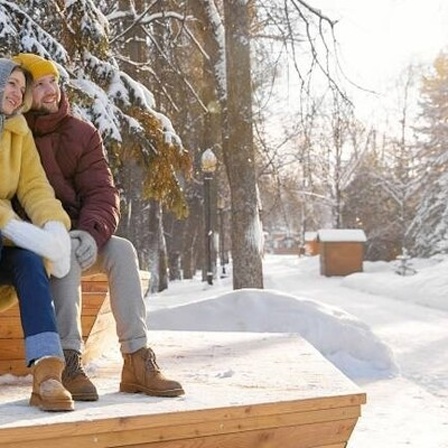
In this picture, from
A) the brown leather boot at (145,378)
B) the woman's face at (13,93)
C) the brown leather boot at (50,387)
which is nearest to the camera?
the brown leather boot at (50,387)

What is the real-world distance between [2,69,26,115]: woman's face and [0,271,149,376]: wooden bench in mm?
961

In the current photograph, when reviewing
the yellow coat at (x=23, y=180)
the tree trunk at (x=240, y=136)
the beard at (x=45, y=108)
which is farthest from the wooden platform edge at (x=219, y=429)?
the tree trunk at (x=240, y=136)

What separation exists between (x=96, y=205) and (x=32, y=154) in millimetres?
350

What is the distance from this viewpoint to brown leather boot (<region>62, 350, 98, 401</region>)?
280 centimetres

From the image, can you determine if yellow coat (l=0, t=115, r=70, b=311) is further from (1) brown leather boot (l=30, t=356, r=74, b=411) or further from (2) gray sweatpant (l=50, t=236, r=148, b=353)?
(1) brown leather boot (l=30, t=356, r=74, b=411)

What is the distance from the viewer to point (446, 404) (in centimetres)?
555

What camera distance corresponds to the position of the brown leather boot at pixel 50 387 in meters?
2.58

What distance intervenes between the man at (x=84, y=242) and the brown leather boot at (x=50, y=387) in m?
0.17

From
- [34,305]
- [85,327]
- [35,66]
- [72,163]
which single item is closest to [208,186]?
[85,327]

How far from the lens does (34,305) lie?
271cm

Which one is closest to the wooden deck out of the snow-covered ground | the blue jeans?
the blue jeans

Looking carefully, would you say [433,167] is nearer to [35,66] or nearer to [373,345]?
[373,345]

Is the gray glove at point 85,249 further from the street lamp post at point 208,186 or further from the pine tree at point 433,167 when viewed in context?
the pine tree at point 433,167

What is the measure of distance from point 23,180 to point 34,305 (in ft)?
2.07
